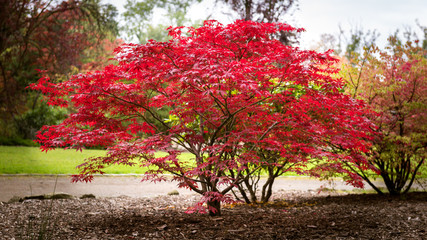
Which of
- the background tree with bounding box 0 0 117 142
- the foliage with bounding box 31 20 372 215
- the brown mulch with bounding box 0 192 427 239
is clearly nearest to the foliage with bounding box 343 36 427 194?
the brown mulch with bounding box 0 192 427 239

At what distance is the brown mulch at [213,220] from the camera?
13.2 ft

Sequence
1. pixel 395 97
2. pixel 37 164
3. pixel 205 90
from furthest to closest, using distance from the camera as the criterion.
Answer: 1. pixel 37 164
2. pixel 395 97
3. pixel 205 90

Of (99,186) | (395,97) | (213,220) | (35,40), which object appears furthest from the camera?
(35,40)

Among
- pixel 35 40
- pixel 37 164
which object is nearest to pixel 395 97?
pixel 37 164

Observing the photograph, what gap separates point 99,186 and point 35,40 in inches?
405

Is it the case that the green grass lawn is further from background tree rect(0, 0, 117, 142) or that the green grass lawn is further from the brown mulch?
the brown mulch

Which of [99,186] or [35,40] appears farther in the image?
[35,40]

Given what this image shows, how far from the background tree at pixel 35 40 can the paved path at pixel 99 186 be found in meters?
4.29

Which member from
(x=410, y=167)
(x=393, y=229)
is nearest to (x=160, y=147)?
(x=393, y=229)

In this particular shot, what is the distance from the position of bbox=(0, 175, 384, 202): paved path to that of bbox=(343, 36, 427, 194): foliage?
137 cm

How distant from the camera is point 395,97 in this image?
663cm

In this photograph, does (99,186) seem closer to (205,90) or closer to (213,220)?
(213,220)

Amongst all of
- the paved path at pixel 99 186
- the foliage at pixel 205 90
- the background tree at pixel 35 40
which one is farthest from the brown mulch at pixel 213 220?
the background tree at pixel 35 40

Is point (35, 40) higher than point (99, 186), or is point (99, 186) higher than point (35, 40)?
point (35, 40)
